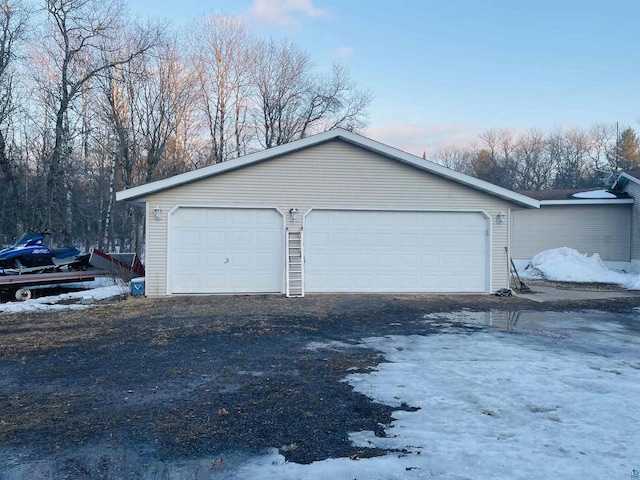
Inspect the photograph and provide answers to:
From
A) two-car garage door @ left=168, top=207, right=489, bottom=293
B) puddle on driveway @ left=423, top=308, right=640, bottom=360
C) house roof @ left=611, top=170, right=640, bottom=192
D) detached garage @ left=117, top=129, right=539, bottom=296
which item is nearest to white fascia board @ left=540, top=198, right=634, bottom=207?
house roof @ left=611, top=170, right=640, bottom=192

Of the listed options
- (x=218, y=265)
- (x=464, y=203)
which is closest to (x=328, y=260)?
(x=218, y=265)

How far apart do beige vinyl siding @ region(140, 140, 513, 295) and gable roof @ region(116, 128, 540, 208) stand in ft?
0.55

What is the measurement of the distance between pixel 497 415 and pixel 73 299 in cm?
1087

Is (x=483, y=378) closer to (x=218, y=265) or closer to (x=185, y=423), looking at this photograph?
(x=185, y=423)

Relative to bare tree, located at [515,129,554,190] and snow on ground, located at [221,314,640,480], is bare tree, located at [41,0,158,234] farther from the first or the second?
bare tree, located at [515,129,554,190]

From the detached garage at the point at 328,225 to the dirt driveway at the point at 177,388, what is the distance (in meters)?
2.99

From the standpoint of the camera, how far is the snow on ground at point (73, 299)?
10.5m

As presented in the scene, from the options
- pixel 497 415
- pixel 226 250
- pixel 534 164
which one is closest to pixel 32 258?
pixel 226 250

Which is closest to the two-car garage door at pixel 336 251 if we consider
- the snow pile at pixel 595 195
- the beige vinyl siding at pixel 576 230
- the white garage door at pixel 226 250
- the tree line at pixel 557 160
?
the white garage door at pixel 226 250

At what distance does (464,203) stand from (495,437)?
10298 mm

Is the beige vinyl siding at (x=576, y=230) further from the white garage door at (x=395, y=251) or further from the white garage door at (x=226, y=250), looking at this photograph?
the white garage door at (x=226, y=250)

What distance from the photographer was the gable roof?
12.3m

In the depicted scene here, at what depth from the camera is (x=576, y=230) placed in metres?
20.9

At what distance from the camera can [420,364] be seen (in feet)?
19.4
